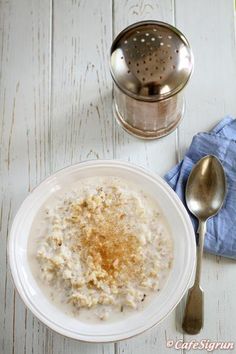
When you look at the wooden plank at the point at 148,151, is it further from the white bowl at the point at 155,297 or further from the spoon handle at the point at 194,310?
the spoon handle at the point at 194,310

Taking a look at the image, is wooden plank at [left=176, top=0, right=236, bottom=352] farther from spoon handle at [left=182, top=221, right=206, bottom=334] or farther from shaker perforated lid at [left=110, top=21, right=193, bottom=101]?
shaker perforated lid at [left=110, top=21, right=193, bottom=101]

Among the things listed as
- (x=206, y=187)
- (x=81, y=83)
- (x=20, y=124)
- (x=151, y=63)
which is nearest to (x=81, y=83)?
(x=81, y=83)

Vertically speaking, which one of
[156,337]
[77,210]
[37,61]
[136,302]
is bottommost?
[156,337]

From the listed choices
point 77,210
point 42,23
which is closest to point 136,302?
point 77,210

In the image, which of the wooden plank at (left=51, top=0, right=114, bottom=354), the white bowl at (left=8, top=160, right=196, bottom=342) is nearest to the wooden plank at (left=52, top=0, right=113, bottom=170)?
the wooden plank at (left=51, top=0, right=114, bottom=354)

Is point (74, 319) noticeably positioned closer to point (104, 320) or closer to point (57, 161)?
point (104, 320)

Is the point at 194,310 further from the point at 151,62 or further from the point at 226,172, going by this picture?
the point at 151,62

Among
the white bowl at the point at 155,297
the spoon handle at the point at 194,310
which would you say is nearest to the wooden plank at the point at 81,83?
the white bowl at the point at 155,297

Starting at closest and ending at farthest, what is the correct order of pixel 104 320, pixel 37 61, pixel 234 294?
pixel 104 320 → pixel 234 294 → pixel 37 61
